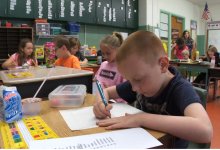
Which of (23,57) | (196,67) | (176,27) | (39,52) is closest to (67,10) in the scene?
(39,52)

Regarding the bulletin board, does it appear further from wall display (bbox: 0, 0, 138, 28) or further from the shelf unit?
the shelf unit

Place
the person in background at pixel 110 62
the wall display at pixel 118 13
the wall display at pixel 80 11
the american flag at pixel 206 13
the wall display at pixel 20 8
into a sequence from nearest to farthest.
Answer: the person in background at pixel 110 62
the wall display at pixel 20 8
the wall display at pixel 80 11
the wall display at pixel 118 13
the american flag at pixel 206 13

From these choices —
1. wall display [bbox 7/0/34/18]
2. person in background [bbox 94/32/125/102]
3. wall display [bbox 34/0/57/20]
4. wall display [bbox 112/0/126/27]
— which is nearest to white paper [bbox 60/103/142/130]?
person in background [bbox 94/32/125/102]

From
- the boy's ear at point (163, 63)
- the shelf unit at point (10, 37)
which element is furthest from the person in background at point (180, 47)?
the boy's ear at point (163, 63)

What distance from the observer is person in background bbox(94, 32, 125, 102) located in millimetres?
1813

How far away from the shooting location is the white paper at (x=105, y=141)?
2.10 ft

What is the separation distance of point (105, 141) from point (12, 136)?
0.29 metres

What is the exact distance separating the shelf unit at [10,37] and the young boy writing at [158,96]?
4199 millimetres

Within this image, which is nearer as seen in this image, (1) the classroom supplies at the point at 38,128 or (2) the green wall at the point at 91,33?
(1) the classroom supplies at the point at 38,128

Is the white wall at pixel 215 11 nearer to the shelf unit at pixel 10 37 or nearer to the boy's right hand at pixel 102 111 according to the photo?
the shelf unit at pixel 10 37

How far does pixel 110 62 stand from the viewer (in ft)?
6.27

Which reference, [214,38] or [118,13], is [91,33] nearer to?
[118,13]

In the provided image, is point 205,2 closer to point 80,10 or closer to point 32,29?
point 80,10

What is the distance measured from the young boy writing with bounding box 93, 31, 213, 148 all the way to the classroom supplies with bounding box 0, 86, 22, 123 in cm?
29
